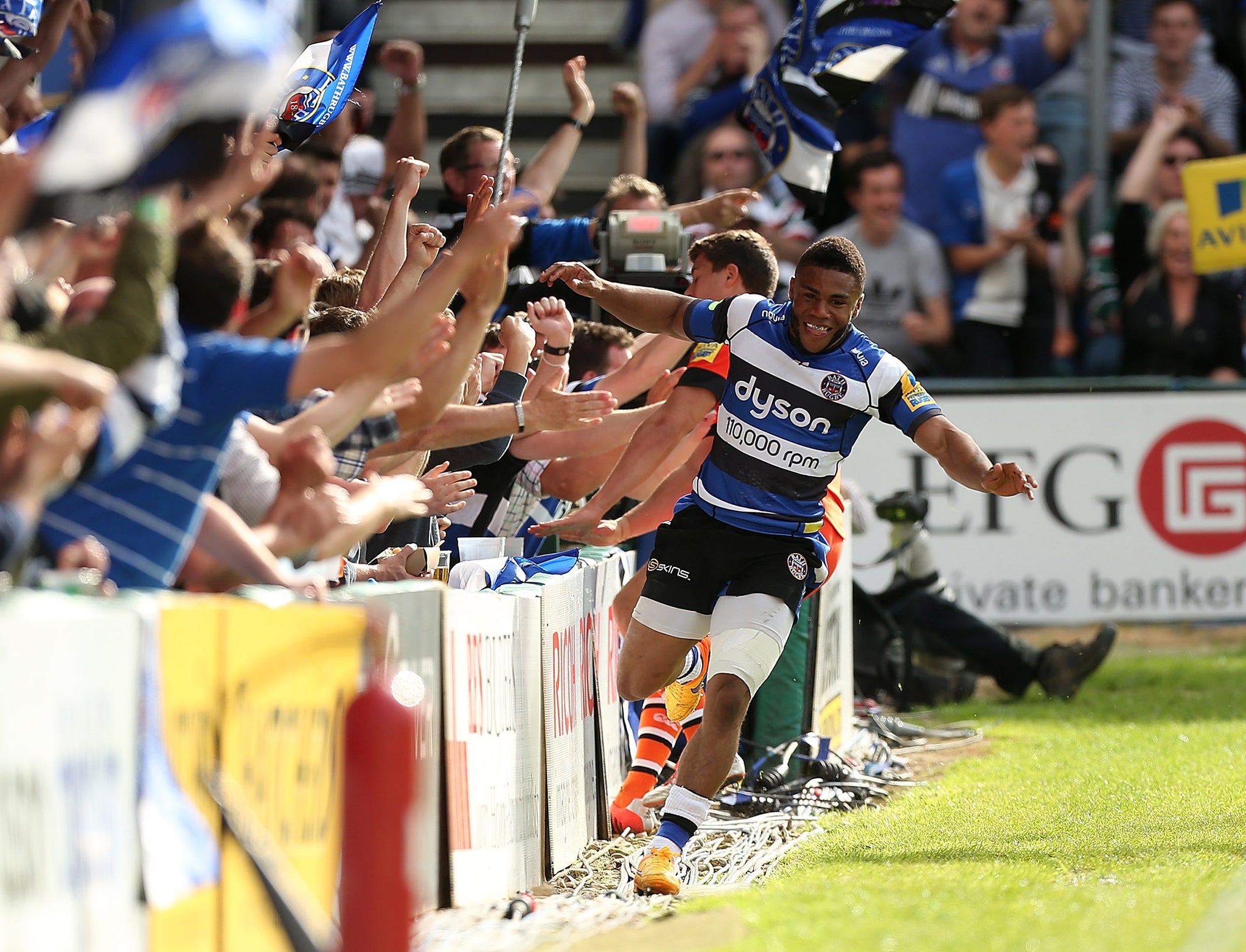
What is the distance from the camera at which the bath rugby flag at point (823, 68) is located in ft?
32.6

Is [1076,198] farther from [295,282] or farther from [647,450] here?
[295,282]

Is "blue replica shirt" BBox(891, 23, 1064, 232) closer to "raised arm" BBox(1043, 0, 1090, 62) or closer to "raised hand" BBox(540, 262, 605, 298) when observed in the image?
"raised arm" BBox(1043, 0, 1090, 62)

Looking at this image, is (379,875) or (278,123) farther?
(278,123)

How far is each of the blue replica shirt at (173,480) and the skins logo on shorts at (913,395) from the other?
3.02m

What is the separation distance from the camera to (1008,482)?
6.57 m

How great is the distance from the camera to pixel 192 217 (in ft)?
16.0

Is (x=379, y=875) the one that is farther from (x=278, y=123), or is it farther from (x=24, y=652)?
(x=278, y=123)

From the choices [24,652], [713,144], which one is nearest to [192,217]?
[24,652]

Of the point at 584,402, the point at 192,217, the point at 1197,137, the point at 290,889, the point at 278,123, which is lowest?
the point at 290,889

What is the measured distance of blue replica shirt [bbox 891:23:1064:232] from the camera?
14.5 metres

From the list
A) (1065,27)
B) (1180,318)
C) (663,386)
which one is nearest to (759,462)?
(663,386)

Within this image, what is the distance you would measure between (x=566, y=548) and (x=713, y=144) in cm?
526

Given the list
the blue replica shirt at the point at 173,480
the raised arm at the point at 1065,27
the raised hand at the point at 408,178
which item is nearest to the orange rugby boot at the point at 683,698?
the raised hand at the point at 408,178

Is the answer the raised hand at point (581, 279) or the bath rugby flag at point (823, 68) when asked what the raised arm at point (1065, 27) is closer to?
the bath rugby flag at point (823, 68)
